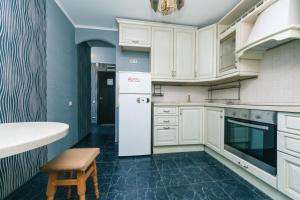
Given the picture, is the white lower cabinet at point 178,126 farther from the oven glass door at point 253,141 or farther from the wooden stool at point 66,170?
the wooden stool at point 66,170

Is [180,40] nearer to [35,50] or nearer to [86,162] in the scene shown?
[35,50]

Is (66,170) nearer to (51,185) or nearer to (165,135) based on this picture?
(51,185)

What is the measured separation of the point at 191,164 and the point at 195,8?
2.43 metres

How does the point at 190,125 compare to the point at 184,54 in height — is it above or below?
below

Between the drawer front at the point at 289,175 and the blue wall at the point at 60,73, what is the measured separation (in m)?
2.71

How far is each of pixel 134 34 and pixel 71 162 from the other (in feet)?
7.69

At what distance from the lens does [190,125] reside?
8.96ft

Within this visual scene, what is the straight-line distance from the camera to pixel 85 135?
12.7 ft

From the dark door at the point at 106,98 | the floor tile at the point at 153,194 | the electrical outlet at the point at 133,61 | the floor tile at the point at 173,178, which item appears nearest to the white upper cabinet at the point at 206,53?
the electrical outlet at the point at 133,61

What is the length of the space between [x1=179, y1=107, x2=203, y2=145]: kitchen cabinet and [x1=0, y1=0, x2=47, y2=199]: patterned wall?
6.88ft

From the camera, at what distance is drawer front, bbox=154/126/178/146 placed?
2.65 m

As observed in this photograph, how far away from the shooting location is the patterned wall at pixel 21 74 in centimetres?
144

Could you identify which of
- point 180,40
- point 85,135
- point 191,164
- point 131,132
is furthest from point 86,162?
point 85,135

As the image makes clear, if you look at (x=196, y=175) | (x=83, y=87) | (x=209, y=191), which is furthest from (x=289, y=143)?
(x=83, y=87)
